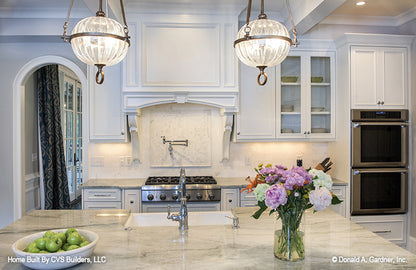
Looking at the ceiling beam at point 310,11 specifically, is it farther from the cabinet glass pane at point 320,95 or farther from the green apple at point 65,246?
the green apple at point 65,246

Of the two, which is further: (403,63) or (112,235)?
(403,63)

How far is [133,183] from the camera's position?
139 inches

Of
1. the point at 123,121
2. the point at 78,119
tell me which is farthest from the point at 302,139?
the point at 78,119

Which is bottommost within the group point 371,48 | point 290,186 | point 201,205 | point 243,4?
point 201,205

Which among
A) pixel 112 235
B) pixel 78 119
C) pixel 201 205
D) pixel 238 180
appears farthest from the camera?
pixel 78 119

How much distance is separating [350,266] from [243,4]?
277 cm

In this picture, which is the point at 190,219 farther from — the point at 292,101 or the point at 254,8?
the point at 254,8

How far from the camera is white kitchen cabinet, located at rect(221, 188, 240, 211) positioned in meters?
3.41

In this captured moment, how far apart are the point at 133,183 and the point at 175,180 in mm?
453

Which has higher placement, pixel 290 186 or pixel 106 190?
pixel 290 186

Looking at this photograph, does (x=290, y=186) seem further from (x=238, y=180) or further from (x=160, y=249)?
(x=238, y=180)

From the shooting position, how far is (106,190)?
3.39 m

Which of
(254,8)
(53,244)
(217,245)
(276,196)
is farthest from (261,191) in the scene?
(254,8)

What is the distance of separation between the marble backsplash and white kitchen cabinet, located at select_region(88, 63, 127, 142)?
0.32 metres
